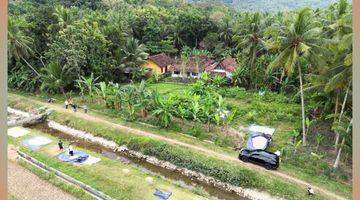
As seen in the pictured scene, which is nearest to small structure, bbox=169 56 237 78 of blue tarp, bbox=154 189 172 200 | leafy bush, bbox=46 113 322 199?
leafy bush, bbox=46 113 322 199

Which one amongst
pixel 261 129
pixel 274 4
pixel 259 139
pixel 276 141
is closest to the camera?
pixel 259 139

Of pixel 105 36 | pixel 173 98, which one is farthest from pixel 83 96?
pixel 173 98

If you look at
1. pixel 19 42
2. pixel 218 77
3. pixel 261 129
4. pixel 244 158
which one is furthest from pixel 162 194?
pixel 19 42

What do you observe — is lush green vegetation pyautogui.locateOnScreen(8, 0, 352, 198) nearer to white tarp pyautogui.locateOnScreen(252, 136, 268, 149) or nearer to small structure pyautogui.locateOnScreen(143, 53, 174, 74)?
white tarp pyautogui.locateOnScreen(252, 136, 268, 149)

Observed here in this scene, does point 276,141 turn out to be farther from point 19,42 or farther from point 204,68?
point 19,42

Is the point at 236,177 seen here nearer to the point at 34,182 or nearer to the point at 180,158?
the point at 180,158

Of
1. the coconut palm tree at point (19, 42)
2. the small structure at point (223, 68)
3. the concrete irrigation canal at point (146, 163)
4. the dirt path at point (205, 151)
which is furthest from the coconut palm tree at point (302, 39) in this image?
the coconut palm tree at point (19, 42)
